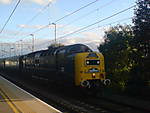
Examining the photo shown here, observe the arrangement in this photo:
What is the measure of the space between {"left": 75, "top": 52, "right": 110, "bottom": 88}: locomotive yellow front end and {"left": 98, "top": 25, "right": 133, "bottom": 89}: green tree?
1703 mm

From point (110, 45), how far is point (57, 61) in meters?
4.69

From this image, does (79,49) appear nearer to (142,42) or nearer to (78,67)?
(78,67)

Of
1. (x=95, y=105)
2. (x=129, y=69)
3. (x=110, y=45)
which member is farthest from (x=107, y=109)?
(x=110, y=45)

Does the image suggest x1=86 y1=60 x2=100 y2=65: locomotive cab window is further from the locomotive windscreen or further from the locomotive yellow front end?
the locomotive windscreen

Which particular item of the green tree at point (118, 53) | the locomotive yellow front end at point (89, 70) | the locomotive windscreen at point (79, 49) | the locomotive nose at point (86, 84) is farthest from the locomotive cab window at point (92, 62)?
the green tree at point (118, 53)

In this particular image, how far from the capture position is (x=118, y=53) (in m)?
19.5

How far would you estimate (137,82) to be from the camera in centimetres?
1705

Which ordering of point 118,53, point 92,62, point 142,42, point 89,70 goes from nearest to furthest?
point 142,42
point 89,70
point 92,62
point 118,53

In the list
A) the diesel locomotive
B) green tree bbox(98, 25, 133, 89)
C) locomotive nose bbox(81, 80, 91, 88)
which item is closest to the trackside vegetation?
green tree bbox(98, 25, 133, 89)

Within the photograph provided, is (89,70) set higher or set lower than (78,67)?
lower

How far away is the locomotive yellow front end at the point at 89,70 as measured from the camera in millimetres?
16578

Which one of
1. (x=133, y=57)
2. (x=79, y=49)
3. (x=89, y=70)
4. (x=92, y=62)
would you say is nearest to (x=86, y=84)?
(x=89, y=70)

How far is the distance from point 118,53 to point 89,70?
357cm

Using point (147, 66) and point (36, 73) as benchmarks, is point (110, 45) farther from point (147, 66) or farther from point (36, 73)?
point (36, 73)
